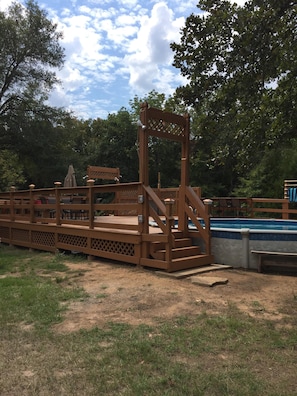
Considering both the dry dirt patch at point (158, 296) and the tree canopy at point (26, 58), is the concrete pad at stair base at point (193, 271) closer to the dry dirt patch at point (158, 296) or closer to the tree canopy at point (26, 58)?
the dry dirt patch at point (158, 296)

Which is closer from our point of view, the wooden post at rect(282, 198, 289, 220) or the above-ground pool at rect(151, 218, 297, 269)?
the above-ground pool at rect(151, 218, 297, 269)

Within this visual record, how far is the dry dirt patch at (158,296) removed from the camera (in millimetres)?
4062

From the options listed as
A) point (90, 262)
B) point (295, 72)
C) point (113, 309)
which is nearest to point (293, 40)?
point (295, 72)

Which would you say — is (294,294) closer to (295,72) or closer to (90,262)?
(295,72)

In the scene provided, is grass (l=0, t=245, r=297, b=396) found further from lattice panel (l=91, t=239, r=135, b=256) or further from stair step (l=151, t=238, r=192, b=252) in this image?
lattice panel (l=91, t=239, r=135, b=256)

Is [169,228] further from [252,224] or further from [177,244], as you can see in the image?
[252,224]

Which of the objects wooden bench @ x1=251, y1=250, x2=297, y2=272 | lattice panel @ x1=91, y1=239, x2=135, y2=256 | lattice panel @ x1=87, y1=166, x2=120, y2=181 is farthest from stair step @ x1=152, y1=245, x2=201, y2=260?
lattice panel @ x1=87, y1=166, x2=120, y2=181

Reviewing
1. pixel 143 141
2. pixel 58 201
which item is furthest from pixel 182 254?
pixel 58 201

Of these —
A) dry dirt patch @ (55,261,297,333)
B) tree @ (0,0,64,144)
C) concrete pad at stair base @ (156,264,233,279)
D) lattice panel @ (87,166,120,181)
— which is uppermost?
tree @ (0,0,64,144)

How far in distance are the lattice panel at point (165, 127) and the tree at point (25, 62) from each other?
10.5 meters

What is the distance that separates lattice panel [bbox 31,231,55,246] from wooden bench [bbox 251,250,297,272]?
191 inches

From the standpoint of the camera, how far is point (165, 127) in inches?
271

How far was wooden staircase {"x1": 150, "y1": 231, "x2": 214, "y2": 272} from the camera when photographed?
20.6ft

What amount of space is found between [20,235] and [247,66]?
27.1ft
